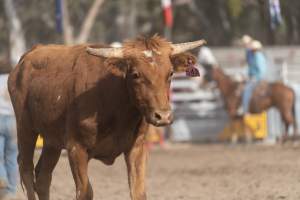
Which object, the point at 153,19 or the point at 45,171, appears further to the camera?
the point at 153,19

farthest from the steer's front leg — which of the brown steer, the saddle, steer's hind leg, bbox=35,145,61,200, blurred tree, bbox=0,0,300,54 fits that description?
blurred tree, bbox=0,0,300,54

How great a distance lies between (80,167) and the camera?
789 cm

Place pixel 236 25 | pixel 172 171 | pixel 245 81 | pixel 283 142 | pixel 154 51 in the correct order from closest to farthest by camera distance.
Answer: pixel 154 51 → pixel 172 171 → pixel 283 142 → pixel 245 81 → pixel 236 25

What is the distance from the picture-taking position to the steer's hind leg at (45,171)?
369 inches

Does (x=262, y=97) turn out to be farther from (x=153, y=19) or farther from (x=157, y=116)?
A: (x=153, y=19)

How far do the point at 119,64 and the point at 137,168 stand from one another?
3.24 feet

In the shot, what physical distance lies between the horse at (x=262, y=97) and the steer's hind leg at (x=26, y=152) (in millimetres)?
11589

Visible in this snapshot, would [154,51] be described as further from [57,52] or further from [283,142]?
[283,142]

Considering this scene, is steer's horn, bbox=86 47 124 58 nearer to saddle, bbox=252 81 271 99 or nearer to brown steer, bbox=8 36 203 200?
brown steer, bbox=8 36 203 200

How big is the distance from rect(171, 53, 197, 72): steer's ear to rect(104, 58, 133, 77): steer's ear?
400 mm

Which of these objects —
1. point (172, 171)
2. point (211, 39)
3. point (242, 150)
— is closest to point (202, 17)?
point (211, 39)

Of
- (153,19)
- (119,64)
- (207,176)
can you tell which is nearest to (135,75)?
(119,64)

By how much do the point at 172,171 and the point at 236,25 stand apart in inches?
1249

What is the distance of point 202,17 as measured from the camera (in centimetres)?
4244
